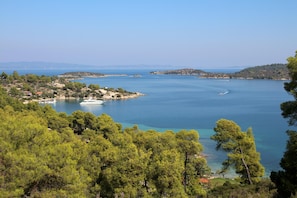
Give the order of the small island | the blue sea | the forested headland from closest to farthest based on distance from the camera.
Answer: the forested headland, the blue sea, the small island

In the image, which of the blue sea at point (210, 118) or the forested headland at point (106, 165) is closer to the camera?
the forested headland at point (106, 165)

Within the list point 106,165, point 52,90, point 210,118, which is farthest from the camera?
point 52,90

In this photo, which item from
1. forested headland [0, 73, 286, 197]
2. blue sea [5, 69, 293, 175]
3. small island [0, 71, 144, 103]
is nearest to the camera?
forested headland [0, 73, 286, 197]

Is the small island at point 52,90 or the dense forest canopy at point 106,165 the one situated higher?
the dense forest canopy at point 106,165

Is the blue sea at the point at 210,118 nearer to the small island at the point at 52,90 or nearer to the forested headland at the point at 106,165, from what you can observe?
the small island at the point at 52,90

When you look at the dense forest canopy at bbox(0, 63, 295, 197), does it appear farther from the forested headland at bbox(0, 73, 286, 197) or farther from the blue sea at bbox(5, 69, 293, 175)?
the blue sea at bbox(5, 69, 293, 175)

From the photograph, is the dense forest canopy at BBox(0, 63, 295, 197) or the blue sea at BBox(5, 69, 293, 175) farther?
the blue sea at BBox(5, 69, 293, 175)

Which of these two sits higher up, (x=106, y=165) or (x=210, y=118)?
(x=106, y=165)

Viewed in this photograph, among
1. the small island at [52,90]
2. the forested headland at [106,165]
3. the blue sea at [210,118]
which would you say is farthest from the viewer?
the small island at [52,90]

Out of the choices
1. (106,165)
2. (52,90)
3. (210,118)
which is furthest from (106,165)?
(52,90)

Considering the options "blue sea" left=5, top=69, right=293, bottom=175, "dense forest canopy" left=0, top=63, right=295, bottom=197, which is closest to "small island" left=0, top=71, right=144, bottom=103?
"blue sea" left=5, top=69, right=293, bottom=175

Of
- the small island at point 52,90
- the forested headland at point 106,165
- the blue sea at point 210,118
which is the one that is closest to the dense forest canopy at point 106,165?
the forested headland at point 106,165

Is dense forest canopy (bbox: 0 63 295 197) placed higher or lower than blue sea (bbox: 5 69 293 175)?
higher

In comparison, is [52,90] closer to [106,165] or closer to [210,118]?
[210,118]
